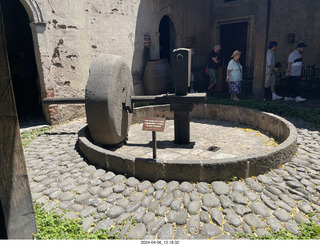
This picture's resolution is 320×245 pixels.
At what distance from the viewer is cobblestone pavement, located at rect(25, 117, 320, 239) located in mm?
2441

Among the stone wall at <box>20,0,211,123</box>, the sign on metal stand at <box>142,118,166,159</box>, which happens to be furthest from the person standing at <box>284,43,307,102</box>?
the sign on metal stand at <box>142,118,166,159</box>

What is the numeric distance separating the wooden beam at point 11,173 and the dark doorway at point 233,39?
10.4m

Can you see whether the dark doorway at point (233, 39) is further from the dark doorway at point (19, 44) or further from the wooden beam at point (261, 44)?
the dark doorway at point (19, 44)

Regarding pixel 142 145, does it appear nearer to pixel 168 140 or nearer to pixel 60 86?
pixel 168 140

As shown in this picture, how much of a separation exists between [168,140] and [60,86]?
3.27 meters

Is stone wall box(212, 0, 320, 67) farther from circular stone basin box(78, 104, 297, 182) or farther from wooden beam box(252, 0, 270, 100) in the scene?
circular stone basin box(78, 104, 297, 182)

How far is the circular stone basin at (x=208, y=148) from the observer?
320 cm

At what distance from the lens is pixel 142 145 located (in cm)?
475

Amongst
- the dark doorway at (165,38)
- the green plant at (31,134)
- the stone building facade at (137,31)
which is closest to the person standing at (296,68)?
the stone building facade at (137,31)

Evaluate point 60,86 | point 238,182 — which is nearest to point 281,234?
point 238,182

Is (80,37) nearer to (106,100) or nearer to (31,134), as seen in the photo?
(31,134)

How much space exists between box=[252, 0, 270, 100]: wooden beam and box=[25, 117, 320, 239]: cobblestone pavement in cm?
423

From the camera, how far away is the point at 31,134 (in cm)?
554

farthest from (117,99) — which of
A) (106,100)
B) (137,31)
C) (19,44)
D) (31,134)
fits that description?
(19,44)
